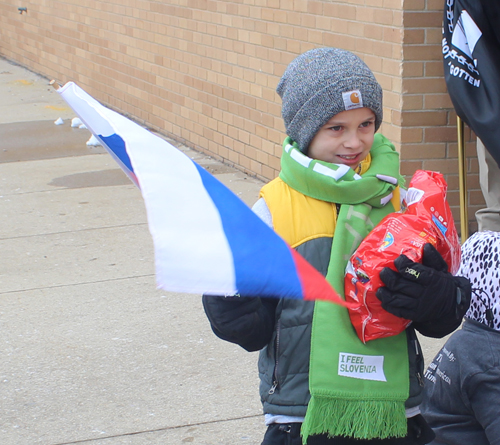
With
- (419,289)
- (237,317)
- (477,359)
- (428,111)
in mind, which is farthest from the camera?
(428,111)

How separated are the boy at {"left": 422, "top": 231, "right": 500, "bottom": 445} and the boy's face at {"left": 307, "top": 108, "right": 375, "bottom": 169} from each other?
457 millimetres

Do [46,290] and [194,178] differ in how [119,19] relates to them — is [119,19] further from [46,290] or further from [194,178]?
[194,178]

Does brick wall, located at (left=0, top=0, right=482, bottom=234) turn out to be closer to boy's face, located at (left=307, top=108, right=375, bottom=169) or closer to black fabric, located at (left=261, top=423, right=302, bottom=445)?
boy's face, located at (left=307, top=108, right=375, bottom=169)

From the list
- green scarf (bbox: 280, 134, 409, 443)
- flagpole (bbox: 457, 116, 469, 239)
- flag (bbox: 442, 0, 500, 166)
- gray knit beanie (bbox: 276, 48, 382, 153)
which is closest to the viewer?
green scarf (bbox: 280, 134, 409, 443)

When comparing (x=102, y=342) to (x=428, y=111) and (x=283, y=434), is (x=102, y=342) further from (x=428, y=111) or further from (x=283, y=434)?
(x=428, y=111)

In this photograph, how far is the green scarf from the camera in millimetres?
2039

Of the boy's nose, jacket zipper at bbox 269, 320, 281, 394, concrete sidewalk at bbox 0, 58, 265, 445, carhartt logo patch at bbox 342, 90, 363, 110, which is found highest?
carhartt logo patch at bbox 342, 90, 363, 110

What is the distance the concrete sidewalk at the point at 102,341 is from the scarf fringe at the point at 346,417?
4.26ft

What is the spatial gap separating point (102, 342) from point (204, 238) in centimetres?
276

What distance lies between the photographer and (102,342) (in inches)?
166

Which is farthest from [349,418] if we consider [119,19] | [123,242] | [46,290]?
[119,19]

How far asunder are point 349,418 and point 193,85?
6.61 metres

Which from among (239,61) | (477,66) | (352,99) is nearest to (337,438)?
(352,99)

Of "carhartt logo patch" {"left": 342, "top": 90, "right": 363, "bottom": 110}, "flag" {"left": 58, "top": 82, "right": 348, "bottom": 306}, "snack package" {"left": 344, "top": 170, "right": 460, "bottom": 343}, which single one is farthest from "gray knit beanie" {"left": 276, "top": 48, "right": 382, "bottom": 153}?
"flag" {"left": 58, "top": 82, "right": 348, "bottom": 306}
